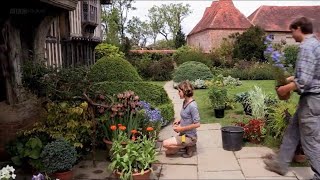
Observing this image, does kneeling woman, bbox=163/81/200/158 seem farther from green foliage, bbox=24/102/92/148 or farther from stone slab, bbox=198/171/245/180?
green foliage, bbox=24/102/92/148

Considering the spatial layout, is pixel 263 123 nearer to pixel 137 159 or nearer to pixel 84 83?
pixel 137 159

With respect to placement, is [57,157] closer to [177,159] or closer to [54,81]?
[54,81]

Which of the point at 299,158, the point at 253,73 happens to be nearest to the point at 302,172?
the point at 299,158

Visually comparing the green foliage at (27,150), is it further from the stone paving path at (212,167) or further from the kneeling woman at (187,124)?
the kneeling woman at (187,124)

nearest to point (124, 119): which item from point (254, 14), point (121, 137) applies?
point (121, 137)

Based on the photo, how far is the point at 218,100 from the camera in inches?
360

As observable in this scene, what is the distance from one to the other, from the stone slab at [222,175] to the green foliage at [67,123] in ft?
6.56

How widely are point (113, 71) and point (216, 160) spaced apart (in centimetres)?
420

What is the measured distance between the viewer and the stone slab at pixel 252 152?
576 centimetres

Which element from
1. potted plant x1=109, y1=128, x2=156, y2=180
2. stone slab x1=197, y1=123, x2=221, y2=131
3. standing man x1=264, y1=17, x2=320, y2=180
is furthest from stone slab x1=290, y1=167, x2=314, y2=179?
stone slab x1=197, y1=123, x2=221, y2=131

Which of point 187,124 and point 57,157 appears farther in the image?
point 187,124

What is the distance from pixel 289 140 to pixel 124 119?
9.15 feet

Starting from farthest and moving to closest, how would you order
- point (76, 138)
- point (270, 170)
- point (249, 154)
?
point (249, 154)
point (76, 138)
point (270, 170)

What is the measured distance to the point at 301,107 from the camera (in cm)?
429
